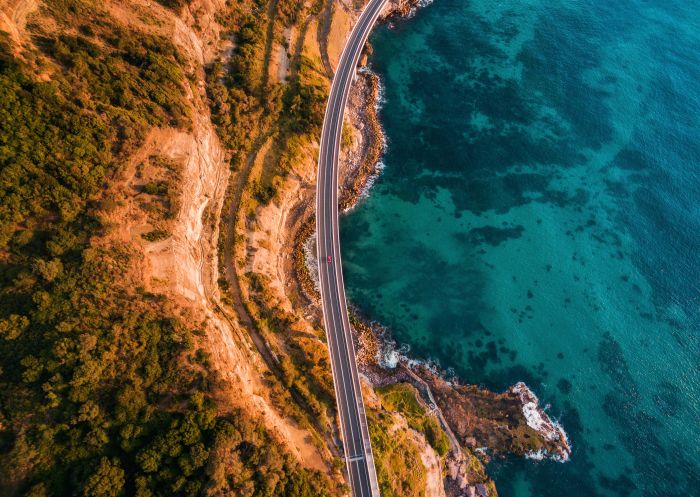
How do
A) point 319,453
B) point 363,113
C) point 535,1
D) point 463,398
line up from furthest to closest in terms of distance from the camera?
Answer: point 535,1 → point 363,113 → point 463,398 → point 319,453

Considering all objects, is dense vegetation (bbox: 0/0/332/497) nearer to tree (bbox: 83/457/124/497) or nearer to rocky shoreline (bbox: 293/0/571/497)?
tree (bbox: 83/457/124/497)

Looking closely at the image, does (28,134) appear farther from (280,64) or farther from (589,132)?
(589,132)

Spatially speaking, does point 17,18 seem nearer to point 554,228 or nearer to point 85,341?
point 85,341

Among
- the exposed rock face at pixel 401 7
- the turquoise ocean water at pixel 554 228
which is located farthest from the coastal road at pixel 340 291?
the exposed rock face at pixel 401 7

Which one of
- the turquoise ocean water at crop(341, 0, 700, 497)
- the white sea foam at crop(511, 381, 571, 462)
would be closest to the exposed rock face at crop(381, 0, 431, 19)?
the turquoise ocean water at crop(341, 0, 700, 497)

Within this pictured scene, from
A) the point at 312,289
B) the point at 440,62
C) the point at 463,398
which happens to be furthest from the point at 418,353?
the point at 440,62

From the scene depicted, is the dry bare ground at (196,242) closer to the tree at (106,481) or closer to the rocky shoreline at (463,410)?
the tree at (106,481)
